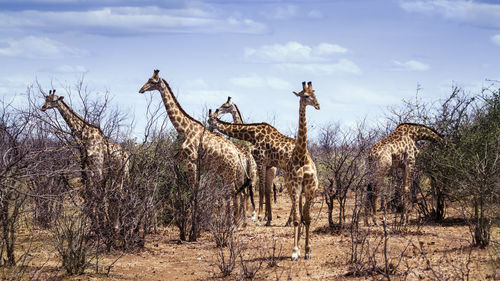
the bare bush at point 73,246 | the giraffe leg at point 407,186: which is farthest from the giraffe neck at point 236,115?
the bare bush at point 73,246

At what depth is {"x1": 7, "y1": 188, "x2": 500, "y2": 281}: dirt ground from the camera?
730cm

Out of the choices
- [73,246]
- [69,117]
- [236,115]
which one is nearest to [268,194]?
[236,115]

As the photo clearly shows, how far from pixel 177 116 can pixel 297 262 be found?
507cm

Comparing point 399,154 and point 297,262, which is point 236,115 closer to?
point 399,154

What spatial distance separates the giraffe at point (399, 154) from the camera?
475 inches

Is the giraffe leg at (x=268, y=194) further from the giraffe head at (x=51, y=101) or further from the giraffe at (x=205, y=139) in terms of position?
the giraffe head at (x=51, y=101)

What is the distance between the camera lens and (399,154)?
1235 cm

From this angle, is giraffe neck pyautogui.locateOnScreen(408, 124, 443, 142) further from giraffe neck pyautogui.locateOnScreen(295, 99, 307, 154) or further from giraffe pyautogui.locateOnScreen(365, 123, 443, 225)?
giraffe neck pyautogui.locateOnScreen(295, 99, 307, 154)

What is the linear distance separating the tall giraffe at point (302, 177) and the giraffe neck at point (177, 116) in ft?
12.8

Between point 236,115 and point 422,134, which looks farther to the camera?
point 236,115

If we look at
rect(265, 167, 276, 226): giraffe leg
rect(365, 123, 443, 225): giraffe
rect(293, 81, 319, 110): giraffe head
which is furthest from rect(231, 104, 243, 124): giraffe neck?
rect(293, 81, 319, 110): giraffe head

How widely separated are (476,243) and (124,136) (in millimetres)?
5861

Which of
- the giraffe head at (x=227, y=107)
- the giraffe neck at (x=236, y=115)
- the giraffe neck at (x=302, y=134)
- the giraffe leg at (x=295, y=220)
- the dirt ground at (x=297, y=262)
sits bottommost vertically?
the dirt ground at (x=297, y=262)

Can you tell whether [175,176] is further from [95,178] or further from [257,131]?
[257,131]
